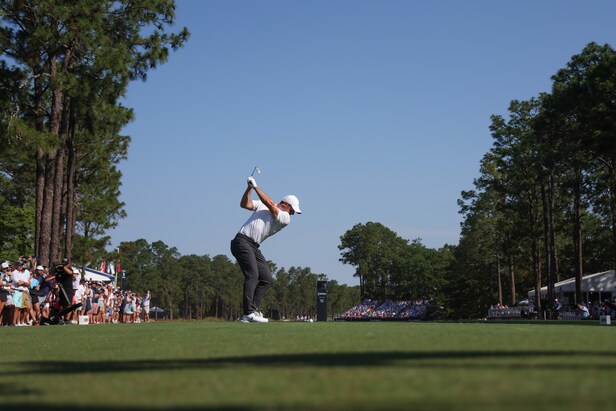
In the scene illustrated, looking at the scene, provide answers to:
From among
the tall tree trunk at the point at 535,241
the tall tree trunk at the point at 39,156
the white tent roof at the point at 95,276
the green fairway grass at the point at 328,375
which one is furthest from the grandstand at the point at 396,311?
the green fairway grass at the point at 328,375

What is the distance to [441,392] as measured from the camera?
4.53 metres

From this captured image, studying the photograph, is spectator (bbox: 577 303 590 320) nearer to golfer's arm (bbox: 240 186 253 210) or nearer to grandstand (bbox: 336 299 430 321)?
golfer's arm (bbox: 240 186 253 210)

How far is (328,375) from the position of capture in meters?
5.52

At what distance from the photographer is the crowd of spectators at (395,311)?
119m

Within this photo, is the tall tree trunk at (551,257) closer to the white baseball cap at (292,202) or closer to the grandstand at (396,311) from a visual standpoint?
the white baseball cap at (292,202)

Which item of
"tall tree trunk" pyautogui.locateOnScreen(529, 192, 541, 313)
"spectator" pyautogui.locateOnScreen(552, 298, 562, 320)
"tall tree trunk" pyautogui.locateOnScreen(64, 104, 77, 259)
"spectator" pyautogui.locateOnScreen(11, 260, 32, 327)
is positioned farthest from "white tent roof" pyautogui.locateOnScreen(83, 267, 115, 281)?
"tall tree trunk" pyautogui.locateOnScreen(529, 192, 541, 313)

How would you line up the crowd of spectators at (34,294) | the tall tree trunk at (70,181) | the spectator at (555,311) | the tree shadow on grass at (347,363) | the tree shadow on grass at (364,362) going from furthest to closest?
the spectator at (555,311) → the tall tree trunk at (70,181) → the crowd of spectators at (34,294) → the tree shadow on grass at (364,362) → the tree shadow on grass at (347,363)

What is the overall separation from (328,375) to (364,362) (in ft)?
2.92

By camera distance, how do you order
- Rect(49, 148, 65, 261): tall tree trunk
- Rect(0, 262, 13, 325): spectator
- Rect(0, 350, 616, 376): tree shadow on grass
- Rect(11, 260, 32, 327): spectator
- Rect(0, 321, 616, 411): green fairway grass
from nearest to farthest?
Rect(0, 321, 616, 411): green fairway grass
Rect(0, 350, 616, 376): tree shadow on grass
Rect(0, 262, 13, 325): spectator
Rect(11, 260, 32, 327): spectator
Rect(49, 148, 65, 261): tall tree trunk

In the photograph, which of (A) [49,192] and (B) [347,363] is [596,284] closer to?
(A) [49,192]

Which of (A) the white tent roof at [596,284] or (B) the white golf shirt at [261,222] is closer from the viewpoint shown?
(B) the white golf shirt at [261,222]

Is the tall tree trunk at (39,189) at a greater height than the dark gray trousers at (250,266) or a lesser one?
greater

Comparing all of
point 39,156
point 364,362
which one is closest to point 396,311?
point 39,156

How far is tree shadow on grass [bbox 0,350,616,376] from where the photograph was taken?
603cm
